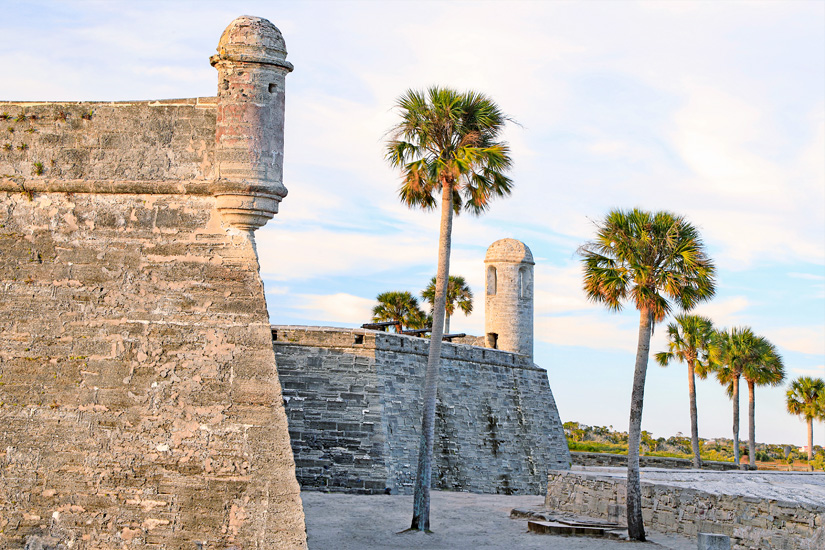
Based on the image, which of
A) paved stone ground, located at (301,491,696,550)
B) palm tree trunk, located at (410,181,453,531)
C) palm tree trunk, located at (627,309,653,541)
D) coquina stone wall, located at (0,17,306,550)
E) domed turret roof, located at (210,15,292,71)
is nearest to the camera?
coquina stone wall, located at (0,17,306,550)

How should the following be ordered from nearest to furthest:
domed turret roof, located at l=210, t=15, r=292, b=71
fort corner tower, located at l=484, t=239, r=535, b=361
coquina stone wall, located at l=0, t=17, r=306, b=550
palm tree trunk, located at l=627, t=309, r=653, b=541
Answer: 1. coquina stone wall, located at l=0, t=17, r=306, b=550
2. domed turret roof, located at l=210, t=15, r=292, b=71
3. palm tree trunk, located at l=627, t=309, r=653, b=541
4. fort corner tower, located at l=484, t=239, r=535, b=361

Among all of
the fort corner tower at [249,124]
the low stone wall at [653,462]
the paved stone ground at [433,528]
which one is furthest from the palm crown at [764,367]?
the fort corner tower at [249,124]

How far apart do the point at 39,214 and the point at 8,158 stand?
2.51 ft

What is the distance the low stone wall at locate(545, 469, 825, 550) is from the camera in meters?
13.1

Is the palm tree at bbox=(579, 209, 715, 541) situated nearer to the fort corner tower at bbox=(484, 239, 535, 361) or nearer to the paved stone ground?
the paved stone ground

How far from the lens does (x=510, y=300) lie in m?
30.9

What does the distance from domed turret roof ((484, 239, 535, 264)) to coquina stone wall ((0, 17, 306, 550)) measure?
71.7 feet

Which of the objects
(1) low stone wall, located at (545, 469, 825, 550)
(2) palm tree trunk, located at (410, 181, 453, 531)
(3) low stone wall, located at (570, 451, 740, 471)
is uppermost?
(2) palm tree trunk, located at (410, 181, 453, 531)

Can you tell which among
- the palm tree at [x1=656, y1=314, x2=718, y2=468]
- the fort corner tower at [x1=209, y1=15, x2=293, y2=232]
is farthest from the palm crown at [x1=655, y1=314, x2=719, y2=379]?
the fort corner tower at [x1=209, y1=15, x2=293, y2=232]

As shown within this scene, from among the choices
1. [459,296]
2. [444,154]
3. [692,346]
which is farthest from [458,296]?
[444,154]

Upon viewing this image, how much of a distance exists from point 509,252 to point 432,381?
14.5 m

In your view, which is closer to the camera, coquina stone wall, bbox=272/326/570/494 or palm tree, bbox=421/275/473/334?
coquina stone wall, bbox=272/326/570/494

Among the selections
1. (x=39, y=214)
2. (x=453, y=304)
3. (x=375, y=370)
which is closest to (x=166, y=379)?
(x=39, y=214)

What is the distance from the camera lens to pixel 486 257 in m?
31.5
